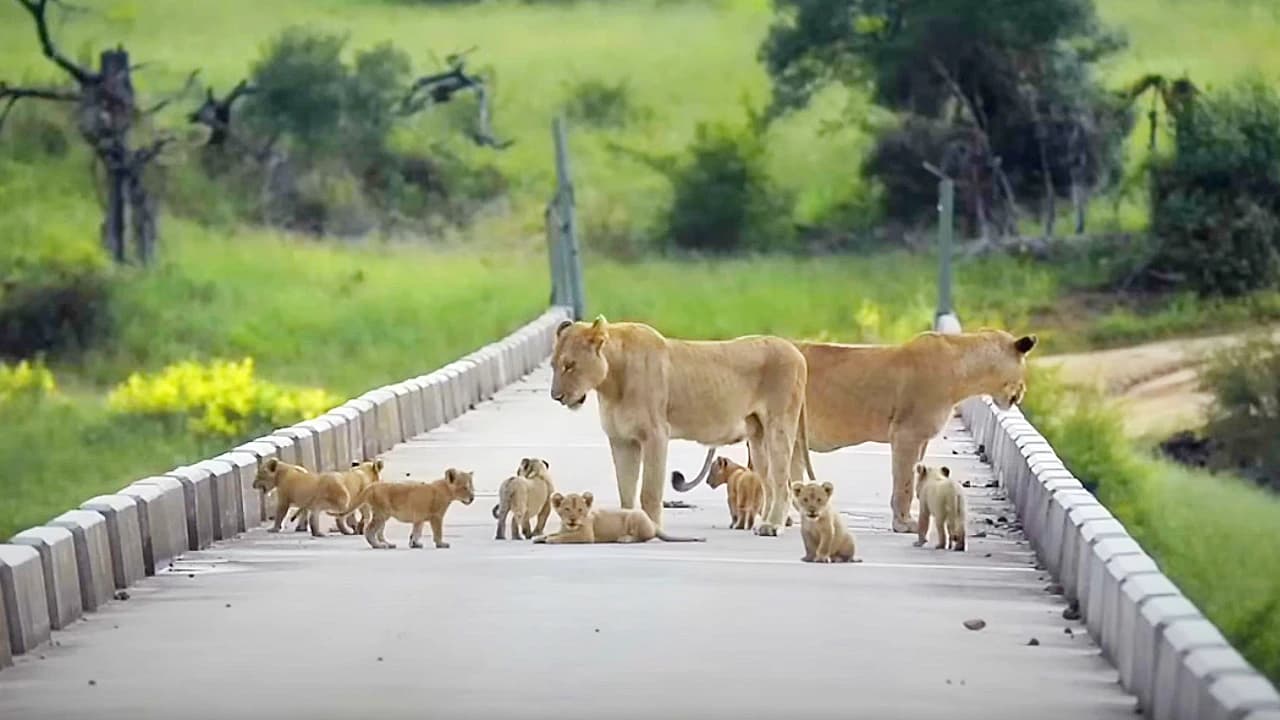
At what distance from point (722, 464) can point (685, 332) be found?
1116 inches

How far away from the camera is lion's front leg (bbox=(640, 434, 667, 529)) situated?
11.9 m

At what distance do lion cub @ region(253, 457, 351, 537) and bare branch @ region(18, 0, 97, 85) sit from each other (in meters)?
37.1

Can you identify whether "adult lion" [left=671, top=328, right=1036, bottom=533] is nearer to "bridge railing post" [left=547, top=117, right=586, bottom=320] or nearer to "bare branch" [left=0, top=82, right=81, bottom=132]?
"bridge railing post" [left=547, top=117, right=586, bottom=320]

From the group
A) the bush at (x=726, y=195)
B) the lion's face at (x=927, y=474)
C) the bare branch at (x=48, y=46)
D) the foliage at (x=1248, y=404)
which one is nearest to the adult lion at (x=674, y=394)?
the lion's face at (x=927, y=474)

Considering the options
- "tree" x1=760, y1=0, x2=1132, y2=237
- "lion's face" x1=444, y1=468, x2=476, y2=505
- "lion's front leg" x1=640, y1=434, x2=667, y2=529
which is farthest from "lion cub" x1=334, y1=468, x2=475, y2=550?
"tree" x1=760, y1=0, x2=1132, y2=237

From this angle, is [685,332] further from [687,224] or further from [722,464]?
[722,464]

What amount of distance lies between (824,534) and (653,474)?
46.4 inches

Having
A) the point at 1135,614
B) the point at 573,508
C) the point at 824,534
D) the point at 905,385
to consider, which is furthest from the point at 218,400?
the point at 1135,614

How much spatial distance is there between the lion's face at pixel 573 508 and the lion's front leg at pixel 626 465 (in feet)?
1.76

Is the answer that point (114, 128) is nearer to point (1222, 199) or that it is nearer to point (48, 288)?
point (48, 288)

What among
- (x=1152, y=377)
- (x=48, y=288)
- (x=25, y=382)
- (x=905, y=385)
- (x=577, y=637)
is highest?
(x=48, y=288)

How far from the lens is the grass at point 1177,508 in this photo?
24844 millimetres

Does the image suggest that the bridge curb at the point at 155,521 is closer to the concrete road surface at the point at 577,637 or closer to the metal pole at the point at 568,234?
the concrete road surface at the point at 577,637

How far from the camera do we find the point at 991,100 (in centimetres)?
4669
